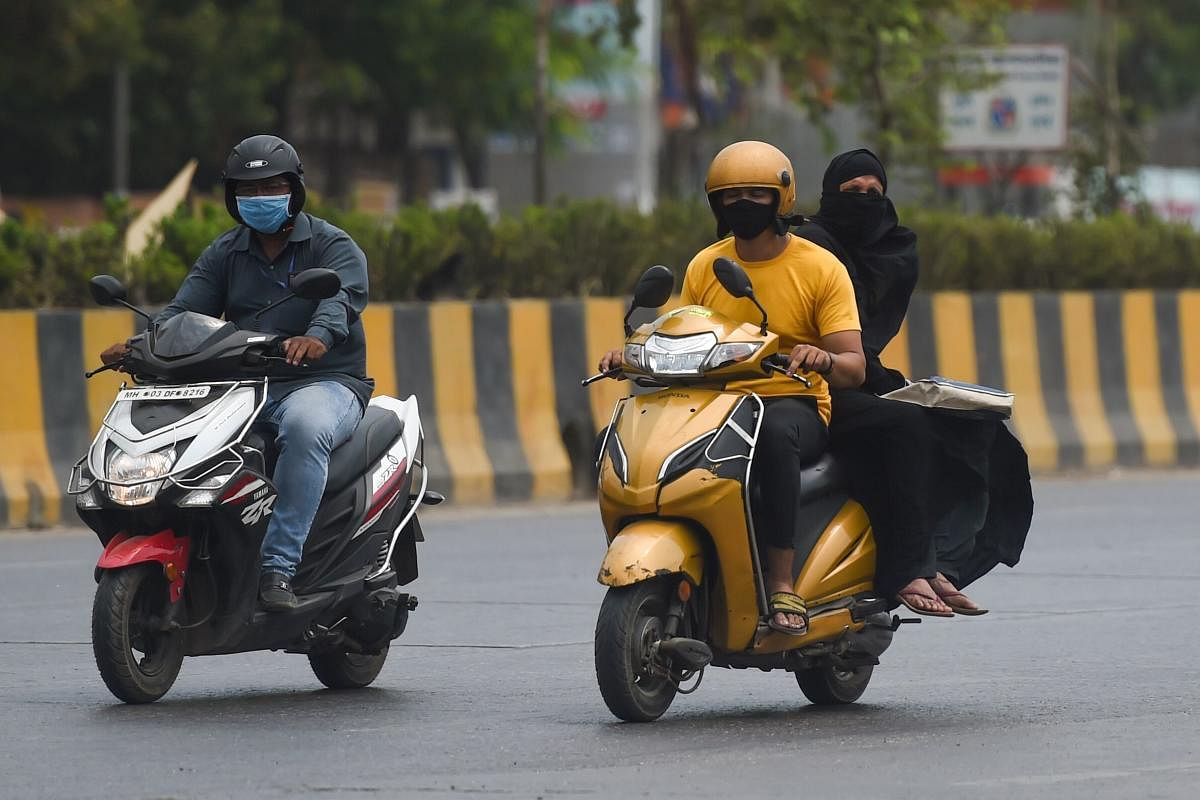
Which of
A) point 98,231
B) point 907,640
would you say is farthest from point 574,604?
point 98,231

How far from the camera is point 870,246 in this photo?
756cm

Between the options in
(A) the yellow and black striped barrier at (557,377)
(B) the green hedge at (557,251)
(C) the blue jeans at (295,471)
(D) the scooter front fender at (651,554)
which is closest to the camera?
(D) the scooter front fender at (651,554)

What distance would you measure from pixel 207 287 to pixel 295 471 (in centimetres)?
79

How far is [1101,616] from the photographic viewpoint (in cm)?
973

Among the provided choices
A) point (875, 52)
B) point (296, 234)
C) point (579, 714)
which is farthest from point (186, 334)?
point (875, 52)

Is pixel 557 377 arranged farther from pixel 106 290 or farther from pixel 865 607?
pixel 865 607

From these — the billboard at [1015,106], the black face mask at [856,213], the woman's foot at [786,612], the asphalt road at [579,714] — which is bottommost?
the asphalt road at [579,714]

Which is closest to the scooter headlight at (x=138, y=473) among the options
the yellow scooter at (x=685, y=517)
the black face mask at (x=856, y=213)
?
the yellow scooter at (x=685, y=517)

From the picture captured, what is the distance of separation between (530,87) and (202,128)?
5.80 meters

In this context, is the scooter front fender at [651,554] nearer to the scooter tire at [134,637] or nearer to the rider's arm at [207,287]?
the scooter tire at [134,637]

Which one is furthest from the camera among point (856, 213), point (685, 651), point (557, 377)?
point (557, 377)

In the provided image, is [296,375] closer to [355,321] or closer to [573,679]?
[355,321]

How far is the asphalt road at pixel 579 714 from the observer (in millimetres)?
6156

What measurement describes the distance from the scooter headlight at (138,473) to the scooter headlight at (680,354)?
1401 mm
